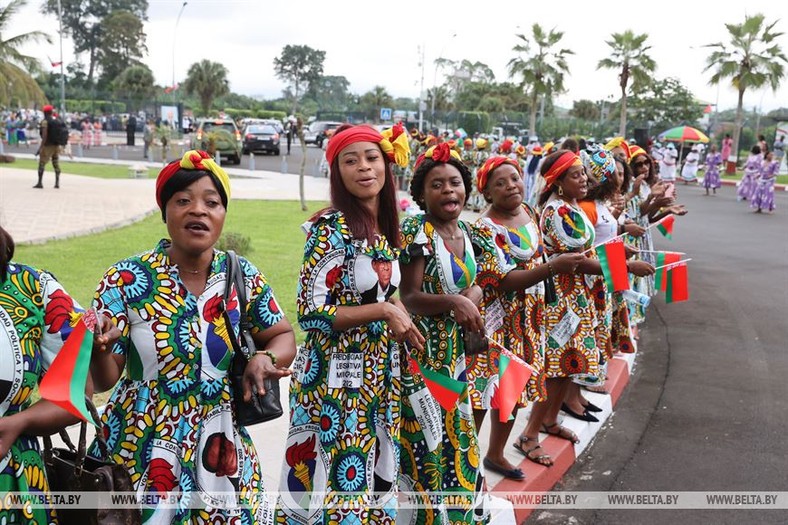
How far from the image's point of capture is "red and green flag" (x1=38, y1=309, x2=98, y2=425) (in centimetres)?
189

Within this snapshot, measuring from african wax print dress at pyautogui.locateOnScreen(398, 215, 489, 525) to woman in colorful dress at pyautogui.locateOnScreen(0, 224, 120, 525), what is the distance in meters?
1.48

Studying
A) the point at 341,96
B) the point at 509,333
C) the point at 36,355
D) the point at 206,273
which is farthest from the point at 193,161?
the point at 341,96

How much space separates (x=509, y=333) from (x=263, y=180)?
776 inches

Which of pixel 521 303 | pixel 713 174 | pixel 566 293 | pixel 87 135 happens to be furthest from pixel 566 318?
pixel 87 135

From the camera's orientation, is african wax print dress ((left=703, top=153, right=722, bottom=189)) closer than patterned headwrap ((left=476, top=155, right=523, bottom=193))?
No

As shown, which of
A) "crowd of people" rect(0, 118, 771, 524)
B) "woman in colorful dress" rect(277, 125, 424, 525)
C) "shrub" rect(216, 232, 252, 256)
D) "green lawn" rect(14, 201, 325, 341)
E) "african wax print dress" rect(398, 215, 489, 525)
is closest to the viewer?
"crowd of people" rect(0, 118, 771, 524)

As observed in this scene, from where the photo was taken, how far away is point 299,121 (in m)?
14.7

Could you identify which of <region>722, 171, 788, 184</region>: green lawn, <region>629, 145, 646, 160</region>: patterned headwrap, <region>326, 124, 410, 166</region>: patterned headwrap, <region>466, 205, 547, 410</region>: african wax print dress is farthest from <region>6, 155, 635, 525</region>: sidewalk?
<region>722, 171, 788, 184</region>: green lawn

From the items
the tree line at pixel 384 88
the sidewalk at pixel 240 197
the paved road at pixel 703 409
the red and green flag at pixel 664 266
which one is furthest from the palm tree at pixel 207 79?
the red and green flag at pixel 664 266

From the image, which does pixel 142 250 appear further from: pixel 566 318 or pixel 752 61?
pixel 752 61

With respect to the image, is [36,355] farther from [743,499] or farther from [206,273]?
[743,499]

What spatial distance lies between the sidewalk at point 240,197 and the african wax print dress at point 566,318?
616 mm

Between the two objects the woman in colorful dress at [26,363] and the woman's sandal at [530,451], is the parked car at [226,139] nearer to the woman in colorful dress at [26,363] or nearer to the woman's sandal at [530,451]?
the woman's sandal at [530,451]

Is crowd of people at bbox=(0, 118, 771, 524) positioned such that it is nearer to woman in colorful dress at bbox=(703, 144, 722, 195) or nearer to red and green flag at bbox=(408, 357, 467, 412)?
red and green flag at bbox=(408, 357, 467, 412)
